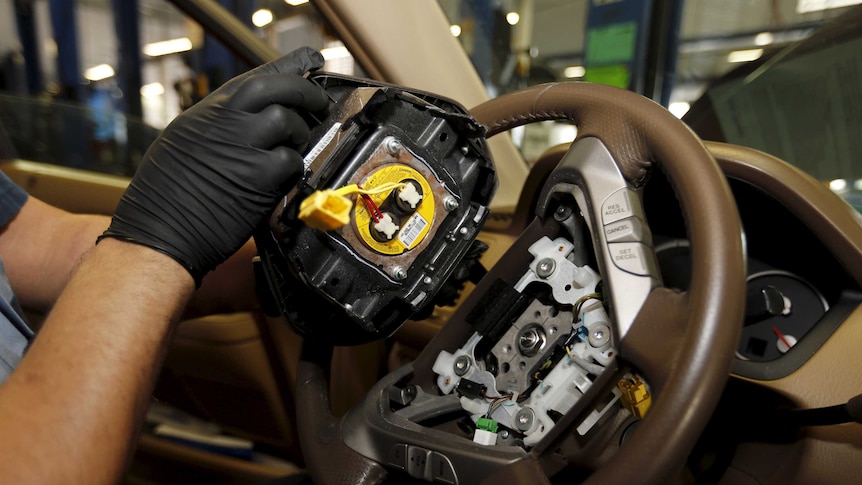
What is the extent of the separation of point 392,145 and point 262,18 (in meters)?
4.62

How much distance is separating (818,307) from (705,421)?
51cm

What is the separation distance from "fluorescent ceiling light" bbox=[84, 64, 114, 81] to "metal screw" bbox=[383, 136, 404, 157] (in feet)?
26.7

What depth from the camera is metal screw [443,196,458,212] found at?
87 cm

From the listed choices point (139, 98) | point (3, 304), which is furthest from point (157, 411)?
point (139, 98)

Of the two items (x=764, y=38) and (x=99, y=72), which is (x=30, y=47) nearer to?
(x=99, y=72)

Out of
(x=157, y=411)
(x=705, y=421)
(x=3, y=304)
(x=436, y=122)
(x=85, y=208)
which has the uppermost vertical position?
(x=436, y=122)

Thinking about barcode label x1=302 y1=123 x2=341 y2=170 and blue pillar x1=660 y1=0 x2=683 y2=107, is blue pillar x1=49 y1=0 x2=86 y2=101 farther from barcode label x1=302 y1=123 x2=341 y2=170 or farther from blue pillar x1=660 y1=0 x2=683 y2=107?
barcode label x1=302 y1=123 x2=341 y2=170

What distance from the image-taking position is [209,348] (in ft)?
5.72

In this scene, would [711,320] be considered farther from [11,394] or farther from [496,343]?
[11,394]

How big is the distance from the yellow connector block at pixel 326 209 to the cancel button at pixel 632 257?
31 centimetres

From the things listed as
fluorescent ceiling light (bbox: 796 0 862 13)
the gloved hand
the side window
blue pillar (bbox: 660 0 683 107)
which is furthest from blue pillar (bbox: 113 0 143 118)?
the gloved hand

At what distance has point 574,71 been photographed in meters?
2.55

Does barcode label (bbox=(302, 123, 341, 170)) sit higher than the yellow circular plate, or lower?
higher

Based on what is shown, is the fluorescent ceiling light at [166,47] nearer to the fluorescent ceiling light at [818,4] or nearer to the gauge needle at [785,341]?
the fluorescent ceiling light at [818,4]
